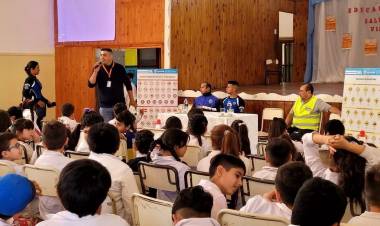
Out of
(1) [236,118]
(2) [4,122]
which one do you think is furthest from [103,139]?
(1) [236,118]

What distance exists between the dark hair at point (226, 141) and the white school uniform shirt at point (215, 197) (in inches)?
50.7

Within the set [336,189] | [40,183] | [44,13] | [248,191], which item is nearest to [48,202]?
[40,183]

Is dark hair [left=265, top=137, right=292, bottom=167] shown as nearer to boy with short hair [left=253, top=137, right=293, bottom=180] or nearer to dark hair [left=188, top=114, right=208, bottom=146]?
boy with short hair [left=253, top=137, right=293, bottom=180]

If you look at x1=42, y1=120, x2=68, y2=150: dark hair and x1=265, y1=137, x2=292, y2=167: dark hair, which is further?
x1=42, y1=120, x2=68, y2=150: dark hair

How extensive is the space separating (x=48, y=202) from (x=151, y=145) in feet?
3.13

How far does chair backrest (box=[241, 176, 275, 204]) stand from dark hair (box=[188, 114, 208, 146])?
1764 mm

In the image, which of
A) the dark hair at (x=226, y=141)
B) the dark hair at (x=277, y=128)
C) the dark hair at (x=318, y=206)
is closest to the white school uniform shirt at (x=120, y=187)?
the dark hair at (x=226, y=141)

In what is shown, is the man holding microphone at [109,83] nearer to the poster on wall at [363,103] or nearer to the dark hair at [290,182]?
the poster on wall at [363,103]

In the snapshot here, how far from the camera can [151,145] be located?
4270 mm

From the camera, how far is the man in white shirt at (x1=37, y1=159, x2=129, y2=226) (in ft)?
7.13

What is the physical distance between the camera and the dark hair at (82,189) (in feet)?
7.13

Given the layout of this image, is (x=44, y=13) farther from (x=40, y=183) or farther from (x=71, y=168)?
(x=71, y=168)

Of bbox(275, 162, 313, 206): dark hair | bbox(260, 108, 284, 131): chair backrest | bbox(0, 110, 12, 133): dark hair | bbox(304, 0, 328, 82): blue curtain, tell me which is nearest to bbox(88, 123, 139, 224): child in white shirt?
bbox(275, 162, 313, 206): dark hair

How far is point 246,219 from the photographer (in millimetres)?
2469
